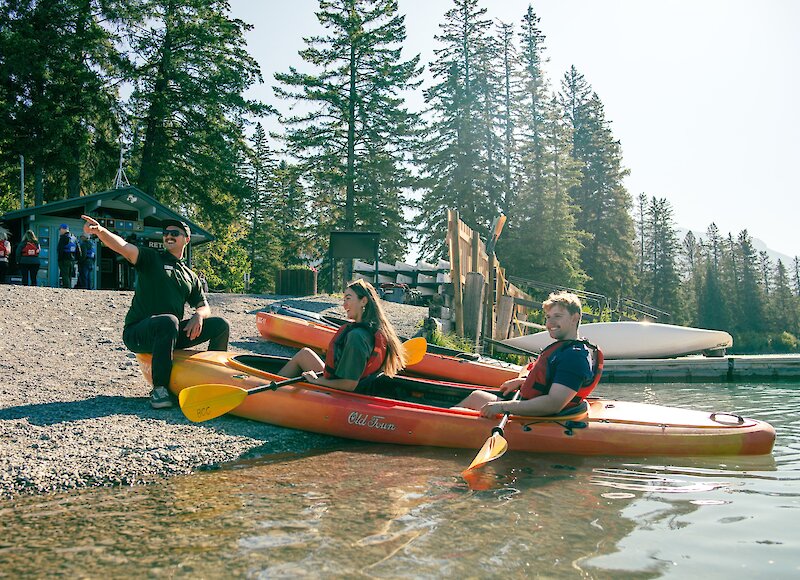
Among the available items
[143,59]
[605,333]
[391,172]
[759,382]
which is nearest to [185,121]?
[143,59]

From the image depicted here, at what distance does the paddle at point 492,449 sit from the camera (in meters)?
4.56

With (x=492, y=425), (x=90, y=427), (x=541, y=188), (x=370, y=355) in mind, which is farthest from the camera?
(x=541, y=188)

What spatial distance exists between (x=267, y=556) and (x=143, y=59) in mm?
27443

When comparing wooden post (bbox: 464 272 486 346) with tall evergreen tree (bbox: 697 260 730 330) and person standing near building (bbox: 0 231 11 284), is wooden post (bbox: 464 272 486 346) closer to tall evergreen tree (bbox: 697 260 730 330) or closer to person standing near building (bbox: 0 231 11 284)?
person standing near building (bbox: 0 231 11 284)

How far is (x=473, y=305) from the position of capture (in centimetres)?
1291

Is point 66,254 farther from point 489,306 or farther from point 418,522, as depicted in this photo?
point 418,522

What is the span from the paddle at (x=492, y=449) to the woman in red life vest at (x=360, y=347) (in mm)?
1234

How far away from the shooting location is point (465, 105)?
33.2 metres

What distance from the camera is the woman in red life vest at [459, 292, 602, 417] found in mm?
5094

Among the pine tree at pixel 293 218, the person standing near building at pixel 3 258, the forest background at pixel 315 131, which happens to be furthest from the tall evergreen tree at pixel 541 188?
the person standing near building at pixel 3 258

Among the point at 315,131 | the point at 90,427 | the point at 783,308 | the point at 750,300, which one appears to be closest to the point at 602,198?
the point at 315,131

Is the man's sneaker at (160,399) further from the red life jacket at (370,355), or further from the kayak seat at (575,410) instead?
the kayak seat at (575,410)

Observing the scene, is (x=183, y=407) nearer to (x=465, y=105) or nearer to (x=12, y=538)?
Result: (x=12, y=538)

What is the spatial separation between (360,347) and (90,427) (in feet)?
7.34
